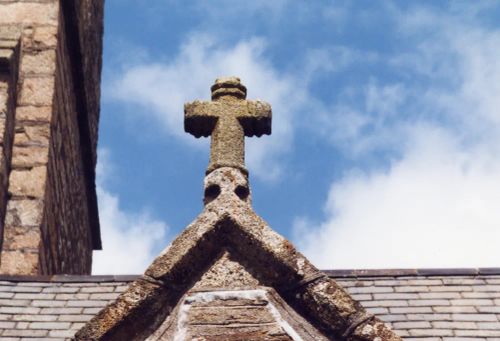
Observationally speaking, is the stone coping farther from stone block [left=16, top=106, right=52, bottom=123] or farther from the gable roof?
the gable roof

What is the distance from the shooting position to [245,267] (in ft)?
16.4

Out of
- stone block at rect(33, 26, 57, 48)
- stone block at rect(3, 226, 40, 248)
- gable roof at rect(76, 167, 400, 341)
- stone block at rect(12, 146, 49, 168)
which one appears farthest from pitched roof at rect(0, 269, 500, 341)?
stone block at rect(33, 26, 57, 48)

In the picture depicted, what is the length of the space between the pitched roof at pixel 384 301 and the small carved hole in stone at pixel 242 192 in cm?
247

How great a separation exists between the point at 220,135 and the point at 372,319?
1.35 metres

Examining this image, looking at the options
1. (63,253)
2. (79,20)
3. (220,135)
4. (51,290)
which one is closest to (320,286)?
(220,135)

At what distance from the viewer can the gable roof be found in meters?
4.73

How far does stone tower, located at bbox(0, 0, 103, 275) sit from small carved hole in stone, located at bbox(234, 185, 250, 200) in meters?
4.56

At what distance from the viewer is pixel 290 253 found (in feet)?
16.2

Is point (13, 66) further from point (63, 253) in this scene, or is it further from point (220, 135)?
point (220, 135)

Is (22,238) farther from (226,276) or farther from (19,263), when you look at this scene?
(226,276)

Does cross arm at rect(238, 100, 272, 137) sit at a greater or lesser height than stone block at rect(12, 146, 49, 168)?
lesser

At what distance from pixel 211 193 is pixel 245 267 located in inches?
18.8

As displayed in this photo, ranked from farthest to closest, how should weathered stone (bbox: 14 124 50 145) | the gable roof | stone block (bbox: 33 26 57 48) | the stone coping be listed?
1. stone block (bbox: 33 26 57 48)
2. weathered stone (bbox: 14 124 50 145)
3. the stone coping
4. the gable roof

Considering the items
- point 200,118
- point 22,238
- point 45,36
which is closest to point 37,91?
point 45,36
